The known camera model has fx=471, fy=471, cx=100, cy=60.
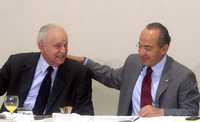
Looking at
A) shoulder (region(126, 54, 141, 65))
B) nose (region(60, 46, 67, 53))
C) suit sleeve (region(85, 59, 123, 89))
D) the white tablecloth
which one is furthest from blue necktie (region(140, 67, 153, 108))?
nose (region(60, 46, 67, 53))

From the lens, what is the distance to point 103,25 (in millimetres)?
4230

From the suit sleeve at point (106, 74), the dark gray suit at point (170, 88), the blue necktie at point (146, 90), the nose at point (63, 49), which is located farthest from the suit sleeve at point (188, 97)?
the nose at point (63, 49)

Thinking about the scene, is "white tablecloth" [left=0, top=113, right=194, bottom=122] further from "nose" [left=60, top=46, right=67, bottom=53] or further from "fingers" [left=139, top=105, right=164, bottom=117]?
"nose" [left=60, top=46, right=67, bottom=53]

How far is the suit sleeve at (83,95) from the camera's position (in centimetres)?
377

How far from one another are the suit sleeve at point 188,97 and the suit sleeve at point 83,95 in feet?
2.40

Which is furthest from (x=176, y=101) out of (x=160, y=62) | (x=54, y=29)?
(x=54, y=29)

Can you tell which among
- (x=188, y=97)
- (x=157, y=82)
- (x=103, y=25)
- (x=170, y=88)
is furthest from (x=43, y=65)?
→ (x=188, y=97)

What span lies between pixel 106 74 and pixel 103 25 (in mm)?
521

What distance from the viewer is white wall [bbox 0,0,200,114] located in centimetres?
407

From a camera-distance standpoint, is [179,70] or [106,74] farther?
[106,74]

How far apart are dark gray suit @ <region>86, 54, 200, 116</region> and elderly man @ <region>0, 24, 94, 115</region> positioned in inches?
12.1

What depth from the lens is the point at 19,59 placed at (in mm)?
3928

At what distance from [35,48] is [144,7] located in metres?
1.09

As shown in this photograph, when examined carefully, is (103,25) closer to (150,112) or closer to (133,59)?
(133,59)
